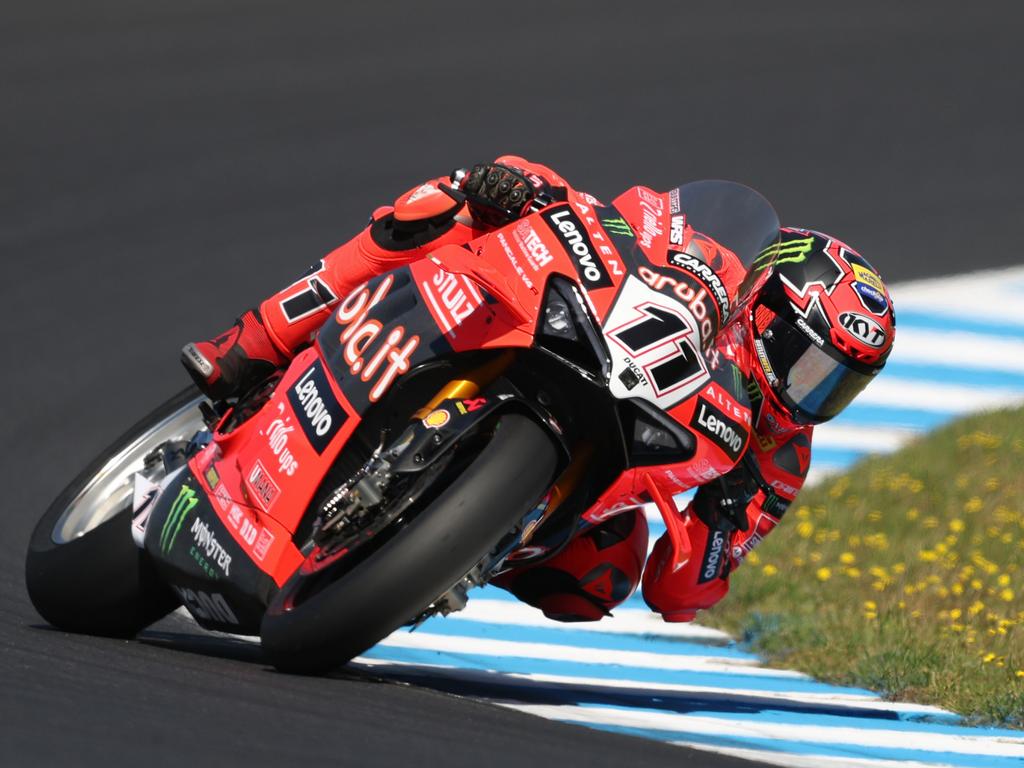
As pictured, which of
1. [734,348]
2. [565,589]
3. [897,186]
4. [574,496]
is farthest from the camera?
[897,186]

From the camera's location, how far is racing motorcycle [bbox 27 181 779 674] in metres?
4.52

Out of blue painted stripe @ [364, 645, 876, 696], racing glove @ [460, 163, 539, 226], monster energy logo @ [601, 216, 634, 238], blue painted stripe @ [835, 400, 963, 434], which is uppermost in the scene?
racing glove @ [460, 163, 539, 226]

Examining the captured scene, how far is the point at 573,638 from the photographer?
731 centimetres

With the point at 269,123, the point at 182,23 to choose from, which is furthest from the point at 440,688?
the point at 182,23

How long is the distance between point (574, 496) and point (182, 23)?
28.7 feet

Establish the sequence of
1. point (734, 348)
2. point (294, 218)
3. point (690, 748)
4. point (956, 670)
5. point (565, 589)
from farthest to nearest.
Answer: point (294, 218) < point (956, 670) < point (565, 589) < point (734, 348) < point (690, 748)

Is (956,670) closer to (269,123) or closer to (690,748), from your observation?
(690,748)

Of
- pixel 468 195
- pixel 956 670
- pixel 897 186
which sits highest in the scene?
pixel 468 195

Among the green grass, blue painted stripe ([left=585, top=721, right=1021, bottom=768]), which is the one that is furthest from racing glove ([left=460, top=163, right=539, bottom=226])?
the green grass

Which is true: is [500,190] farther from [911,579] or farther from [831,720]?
[911,579]

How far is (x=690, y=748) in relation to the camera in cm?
462

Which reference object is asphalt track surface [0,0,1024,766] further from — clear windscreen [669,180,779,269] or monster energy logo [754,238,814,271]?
clear windscreen [669,180,779,269]

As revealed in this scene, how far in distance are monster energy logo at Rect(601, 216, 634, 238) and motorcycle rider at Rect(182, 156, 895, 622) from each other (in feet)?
1.66

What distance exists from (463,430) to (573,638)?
288 centimetres
